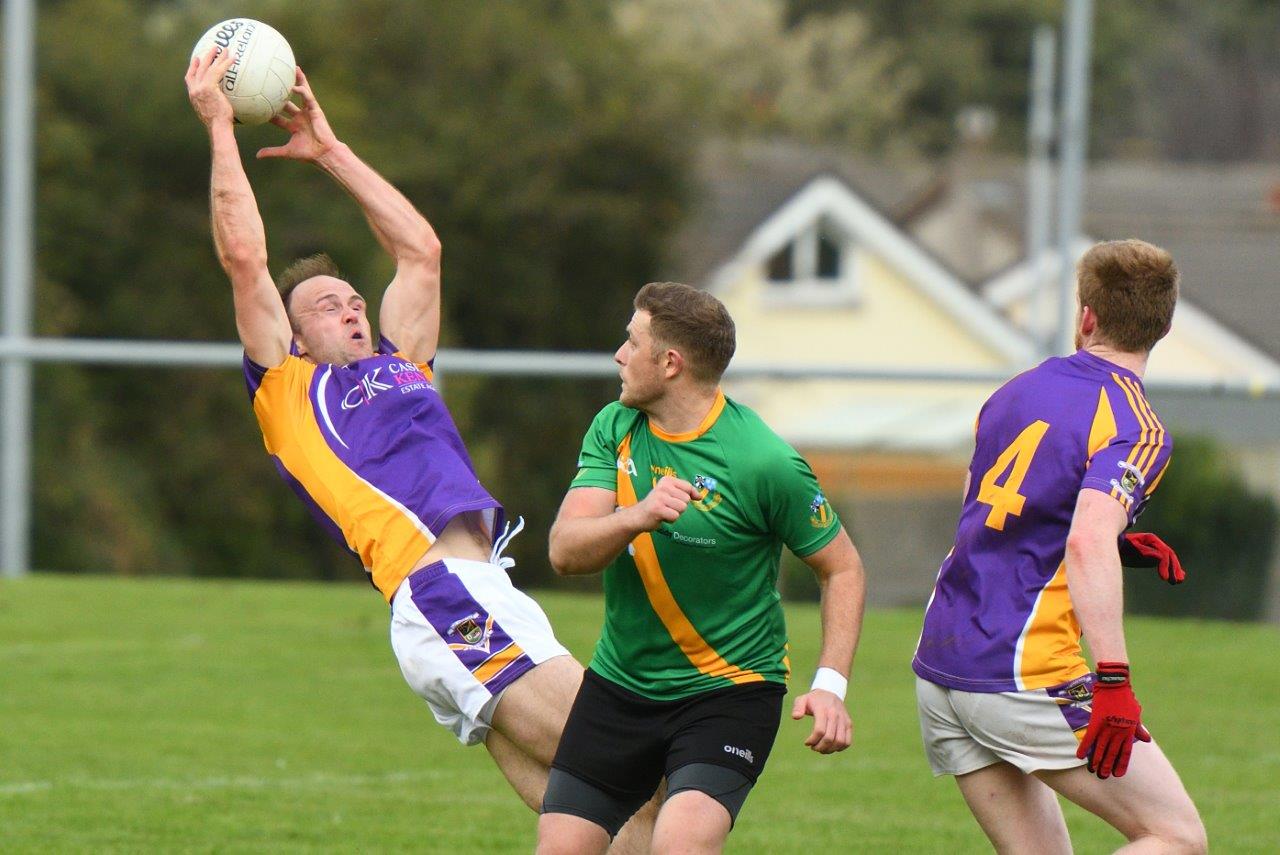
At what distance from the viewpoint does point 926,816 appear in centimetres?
795

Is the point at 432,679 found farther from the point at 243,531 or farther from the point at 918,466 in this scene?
the point at 243,531

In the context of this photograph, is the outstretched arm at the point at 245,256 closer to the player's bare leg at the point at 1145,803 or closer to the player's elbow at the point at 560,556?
the player's elbow at the point at 560,556

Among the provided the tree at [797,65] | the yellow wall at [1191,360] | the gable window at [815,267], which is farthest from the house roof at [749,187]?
the yellow wall at [1191,360]

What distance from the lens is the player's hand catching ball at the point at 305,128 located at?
Answer: 6574 mm

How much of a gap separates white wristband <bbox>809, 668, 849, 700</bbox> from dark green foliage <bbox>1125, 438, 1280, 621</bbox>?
9.43 m

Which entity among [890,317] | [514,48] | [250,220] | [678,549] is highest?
[250,220]

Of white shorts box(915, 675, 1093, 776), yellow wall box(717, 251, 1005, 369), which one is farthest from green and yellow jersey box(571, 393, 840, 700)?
Answer: yellow wall box(717, 251, 1005, 369)

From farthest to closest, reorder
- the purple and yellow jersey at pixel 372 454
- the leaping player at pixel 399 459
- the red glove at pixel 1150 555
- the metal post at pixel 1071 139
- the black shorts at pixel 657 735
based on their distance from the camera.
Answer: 1. the metal post at pixel 1071 139
2. the purple and yellow jersey at pixel 372 454
3. the leaping player at pixel 399 459
4. the red glove at pixel 1150 555
5. the black shorts at pixel 657 735

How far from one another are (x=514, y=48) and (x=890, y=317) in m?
9.41

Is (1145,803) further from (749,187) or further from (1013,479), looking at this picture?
(749,187)

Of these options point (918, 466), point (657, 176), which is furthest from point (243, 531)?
point (657, 176)

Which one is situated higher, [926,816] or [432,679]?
[432,679]

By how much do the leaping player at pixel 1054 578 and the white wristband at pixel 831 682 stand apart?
28 cm

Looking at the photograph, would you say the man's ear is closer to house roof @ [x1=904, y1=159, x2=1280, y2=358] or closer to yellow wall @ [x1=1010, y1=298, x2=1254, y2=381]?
yellow wall @ [x1=1010, y1=298, x2=1254, y2=381]
